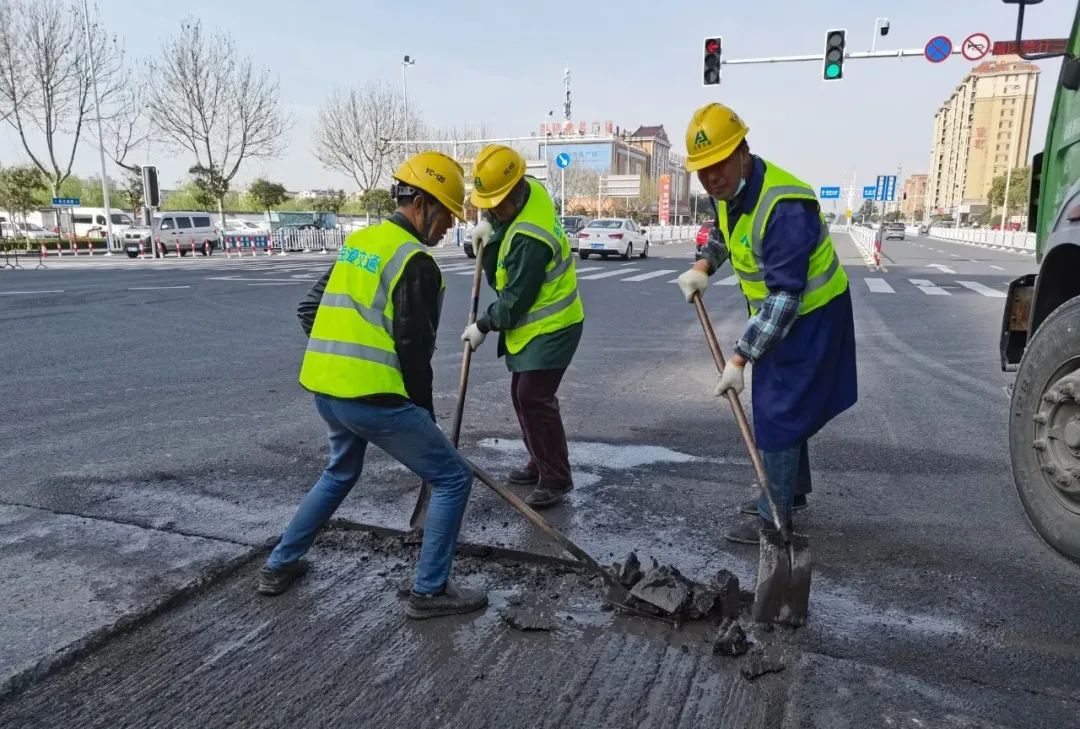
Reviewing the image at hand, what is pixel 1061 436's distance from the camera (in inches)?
108

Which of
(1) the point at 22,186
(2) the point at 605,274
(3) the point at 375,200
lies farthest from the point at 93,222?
(2) the point at 605,274

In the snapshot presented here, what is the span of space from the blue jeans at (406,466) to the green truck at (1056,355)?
87.1 inches

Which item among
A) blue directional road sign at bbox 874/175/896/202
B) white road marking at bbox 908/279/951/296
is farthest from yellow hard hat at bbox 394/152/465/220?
blue directional road sign at bbox 874/175/896/202

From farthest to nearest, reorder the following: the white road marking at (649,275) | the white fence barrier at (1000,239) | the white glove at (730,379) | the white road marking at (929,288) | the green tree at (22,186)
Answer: the white fence barrier at (1000,239), the green tree at (22,186), the white road marking at (649,275), the white road marking at (929,288), the white glove at (730,379)

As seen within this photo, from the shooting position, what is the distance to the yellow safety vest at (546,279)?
141 inches

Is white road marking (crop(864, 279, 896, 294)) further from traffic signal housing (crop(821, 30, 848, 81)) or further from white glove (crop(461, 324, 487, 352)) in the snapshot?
white glove (crop(461, 324, 487, 352))

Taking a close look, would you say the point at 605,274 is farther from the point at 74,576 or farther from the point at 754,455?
the point at 74,576

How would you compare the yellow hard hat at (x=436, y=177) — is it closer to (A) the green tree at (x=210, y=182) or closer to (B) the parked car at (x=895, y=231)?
(A) the green tree at (x=210, y=182)

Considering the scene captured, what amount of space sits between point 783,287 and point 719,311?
872cm

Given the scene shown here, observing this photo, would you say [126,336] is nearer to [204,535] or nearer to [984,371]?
[204,535]

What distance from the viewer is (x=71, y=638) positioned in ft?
8.37

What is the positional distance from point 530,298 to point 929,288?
14118 millimetres

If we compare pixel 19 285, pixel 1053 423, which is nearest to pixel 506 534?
pixel 1053 423

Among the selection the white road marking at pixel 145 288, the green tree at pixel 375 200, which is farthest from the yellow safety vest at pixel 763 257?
the green tree at pixel 375 200
